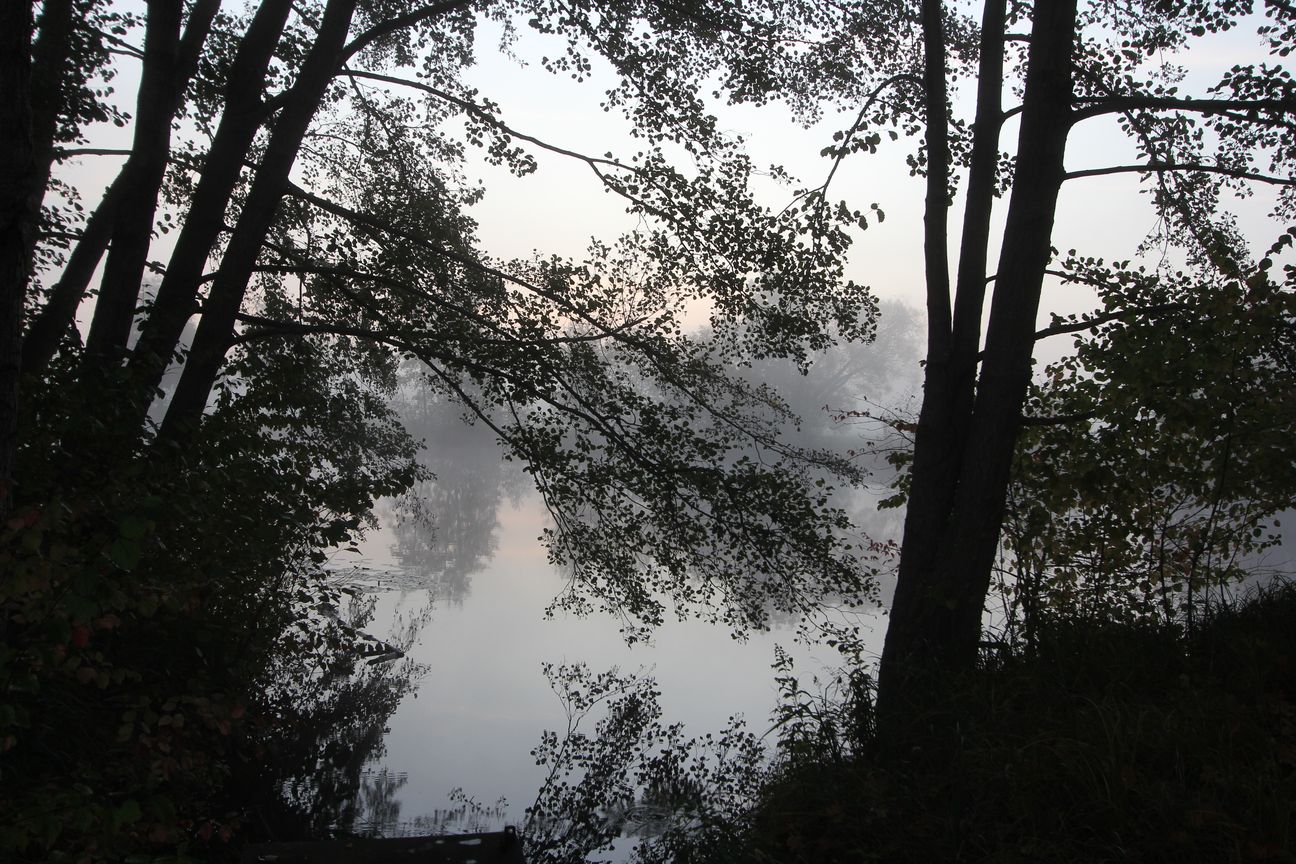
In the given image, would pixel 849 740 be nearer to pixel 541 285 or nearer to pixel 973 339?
pixel 973 339

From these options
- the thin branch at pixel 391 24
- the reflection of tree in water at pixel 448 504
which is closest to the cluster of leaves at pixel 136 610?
the thin branch at pixel 391 24

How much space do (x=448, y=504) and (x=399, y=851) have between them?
107 ft

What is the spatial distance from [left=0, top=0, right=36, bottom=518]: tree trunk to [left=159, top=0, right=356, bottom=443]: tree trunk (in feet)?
12.4

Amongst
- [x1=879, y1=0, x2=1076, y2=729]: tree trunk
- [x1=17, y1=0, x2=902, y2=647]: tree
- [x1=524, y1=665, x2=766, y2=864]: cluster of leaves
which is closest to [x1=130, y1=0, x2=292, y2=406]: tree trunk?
[x1=17, y1=0, x2=902, y2=647]: tree

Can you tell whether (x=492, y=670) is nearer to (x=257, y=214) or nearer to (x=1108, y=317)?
(x=257, y=214)

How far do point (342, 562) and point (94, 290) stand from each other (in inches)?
748

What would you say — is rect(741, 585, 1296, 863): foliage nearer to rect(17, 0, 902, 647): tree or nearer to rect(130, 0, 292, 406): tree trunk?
rect(17, 0, 902, 647): tree

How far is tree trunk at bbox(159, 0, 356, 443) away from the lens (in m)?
6.74

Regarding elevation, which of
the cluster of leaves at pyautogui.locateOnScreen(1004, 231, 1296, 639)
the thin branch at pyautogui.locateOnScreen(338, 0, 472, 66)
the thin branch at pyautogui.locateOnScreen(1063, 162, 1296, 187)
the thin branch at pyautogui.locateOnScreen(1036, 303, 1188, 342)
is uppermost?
the thin branch at pyautogui.locateOnScreen(338, 0, 472, 66)

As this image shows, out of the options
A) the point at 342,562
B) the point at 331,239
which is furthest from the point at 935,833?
the point at 342,562

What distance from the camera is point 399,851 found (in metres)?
5.36

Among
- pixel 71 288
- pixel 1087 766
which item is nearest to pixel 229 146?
pixel 71 288

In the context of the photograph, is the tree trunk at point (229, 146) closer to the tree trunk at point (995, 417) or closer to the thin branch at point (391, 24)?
the thin branch at point (391, 24)

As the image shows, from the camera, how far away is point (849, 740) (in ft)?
17.0
